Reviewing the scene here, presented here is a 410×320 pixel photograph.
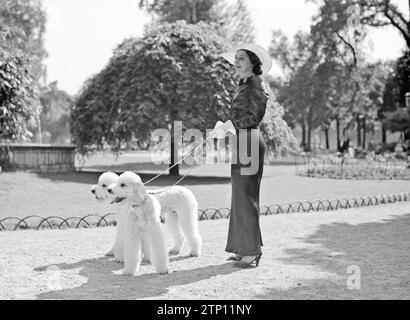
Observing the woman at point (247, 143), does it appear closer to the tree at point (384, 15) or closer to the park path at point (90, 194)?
the park path at point (90, 194)

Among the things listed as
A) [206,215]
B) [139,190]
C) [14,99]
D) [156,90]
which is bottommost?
[206,215]

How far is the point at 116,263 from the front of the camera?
279 inches

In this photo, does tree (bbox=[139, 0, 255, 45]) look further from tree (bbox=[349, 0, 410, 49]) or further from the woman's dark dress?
the woman's dark dress

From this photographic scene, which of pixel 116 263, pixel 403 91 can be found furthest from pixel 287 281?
pixel 403 91

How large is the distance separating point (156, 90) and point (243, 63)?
14060mm

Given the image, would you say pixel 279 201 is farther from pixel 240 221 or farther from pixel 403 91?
pixel 403 91

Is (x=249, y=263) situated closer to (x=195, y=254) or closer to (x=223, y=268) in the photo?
(x=223, y=268)

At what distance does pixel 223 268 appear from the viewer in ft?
22.4

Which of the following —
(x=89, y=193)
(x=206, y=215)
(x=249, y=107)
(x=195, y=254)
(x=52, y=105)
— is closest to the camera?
(x=249, y=107)

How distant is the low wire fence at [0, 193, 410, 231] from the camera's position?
31.8 ft

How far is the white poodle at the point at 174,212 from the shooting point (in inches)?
280

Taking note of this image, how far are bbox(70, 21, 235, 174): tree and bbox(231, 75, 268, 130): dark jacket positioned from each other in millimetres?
13254

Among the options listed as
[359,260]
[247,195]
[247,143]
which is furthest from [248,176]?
[359,260]

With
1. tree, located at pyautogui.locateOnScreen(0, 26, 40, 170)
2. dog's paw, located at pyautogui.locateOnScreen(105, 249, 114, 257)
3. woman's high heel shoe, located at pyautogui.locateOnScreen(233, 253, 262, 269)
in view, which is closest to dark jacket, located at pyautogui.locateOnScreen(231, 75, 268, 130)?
woman's high heel shoe, located at pyautogui.locateOnScreen(233, 253, 262, 269)
